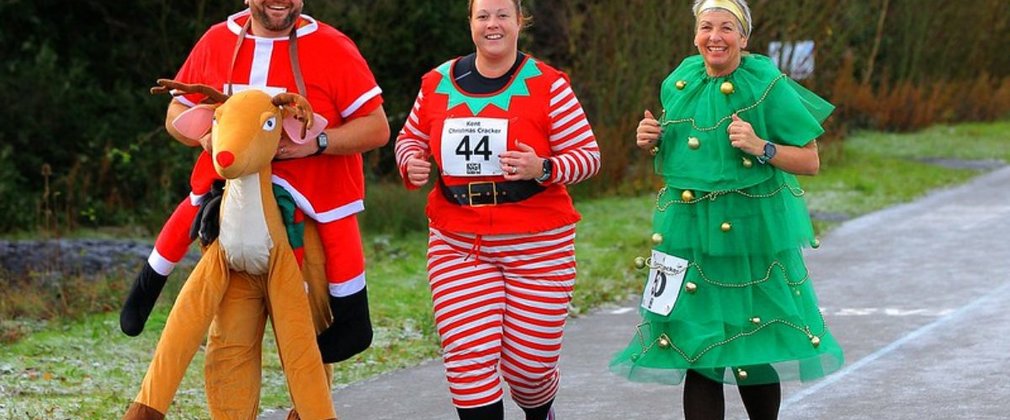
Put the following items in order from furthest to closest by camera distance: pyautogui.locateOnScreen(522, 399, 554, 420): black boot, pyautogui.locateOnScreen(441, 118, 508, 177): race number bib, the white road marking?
the white road marking
pyautogui.locateOnScreen(522, 399, 554, 420): black boot
pyautogui.locateOnScreen(441, 118, 508, 177): race number bib

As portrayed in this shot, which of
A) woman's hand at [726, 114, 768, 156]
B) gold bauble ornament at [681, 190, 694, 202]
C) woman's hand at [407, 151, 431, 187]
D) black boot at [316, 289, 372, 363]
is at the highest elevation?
woman's hand at [726, 114, 768, 156]

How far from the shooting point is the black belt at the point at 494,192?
19.4 feet

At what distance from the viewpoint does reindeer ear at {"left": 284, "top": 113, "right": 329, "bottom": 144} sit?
562cm

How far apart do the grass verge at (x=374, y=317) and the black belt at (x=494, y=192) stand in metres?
1.89

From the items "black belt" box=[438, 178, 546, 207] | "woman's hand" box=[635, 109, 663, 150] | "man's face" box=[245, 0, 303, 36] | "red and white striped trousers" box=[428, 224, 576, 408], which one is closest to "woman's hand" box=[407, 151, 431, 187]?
"black belt" box=[438, 178, 546, 207]

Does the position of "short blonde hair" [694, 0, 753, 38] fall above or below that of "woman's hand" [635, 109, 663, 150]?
above

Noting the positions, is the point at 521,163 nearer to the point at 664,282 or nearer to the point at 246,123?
the point at 664,282

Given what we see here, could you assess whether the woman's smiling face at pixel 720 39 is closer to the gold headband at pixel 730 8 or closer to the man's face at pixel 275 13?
the gold headband at pixel 730 8

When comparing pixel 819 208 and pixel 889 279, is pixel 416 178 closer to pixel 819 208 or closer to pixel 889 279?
pixel 889 279

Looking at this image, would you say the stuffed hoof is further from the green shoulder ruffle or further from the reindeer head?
the green shoulder ruffle

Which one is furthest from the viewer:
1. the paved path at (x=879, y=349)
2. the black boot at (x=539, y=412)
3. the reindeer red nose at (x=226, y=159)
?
the paved path at (x=879, y=349)

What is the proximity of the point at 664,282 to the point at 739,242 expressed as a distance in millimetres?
295

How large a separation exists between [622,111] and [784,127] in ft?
38.3

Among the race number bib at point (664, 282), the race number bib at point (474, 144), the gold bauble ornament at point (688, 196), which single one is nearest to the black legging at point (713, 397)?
the race number bib at point (664, 282)
